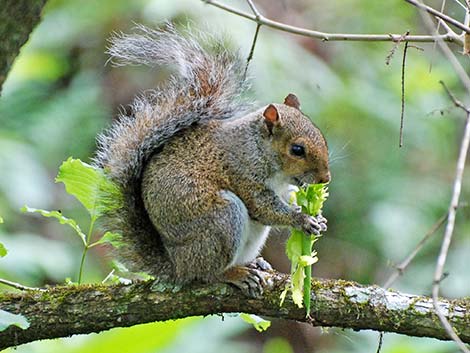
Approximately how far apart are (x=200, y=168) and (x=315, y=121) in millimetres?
1960

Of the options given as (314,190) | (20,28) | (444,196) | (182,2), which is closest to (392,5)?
(444,196)

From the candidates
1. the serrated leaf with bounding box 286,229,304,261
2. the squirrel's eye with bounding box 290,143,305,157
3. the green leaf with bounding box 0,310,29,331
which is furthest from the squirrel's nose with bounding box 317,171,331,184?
the green leaf with bounding box 0,310,29,331

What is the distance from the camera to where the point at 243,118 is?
129 inches

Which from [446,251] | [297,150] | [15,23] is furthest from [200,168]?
[15,23]

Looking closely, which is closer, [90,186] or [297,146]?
[90,186]

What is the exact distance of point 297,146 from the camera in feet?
10.2

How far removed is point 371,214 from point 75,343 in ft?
8.30

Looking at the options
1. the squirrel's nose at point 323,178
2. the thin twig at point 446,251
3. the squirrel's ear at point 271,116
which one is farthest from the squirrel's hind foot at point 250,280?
the thin twig at point 446,251

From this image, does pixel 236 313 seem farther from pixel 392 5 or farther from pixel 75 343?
pixel 392 5

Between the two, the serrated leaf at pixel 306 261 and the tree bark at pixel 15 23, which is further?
the serrated leaf at pixel 306 261

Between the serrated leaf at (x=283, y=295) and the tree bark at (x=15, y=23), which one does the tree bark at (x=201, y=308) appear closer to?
the serrated leaf at (x=283, y=295)

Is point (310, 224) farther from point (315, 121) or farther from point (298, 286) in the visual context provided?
point (315, 121)

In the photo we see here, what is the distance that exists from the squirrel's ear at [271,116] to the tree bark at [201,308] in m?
0.65

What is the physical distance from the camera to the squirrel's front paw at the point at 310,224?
9.40 feet
